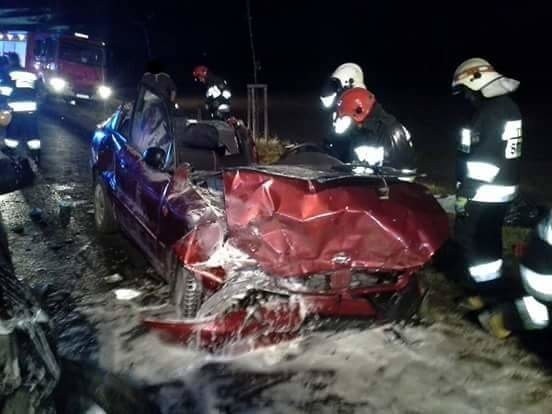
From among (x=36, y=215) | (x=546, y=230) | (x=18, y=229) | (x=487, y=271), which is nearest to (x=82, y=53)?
(x=36, y=215)

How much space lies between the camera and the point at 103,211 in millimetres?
6809

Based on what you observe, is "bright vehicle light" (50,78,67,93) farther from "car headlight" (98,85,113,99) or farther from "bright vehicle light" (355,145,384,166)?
"bright vehicle light" (355,145,384,166)

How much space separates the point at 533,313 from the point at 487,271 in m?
1.17

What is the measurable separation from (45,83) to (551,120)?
15798 mm

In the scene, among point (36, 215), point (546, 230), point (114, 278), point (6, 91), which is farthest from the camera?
point (6, 91)

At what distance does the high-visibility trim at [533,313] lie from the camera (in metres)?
3.87

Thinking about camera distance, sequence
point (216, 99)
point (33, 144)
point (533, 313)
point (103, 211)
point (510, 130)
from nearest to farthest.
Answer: point (533, 313) → point (510, 130) → point (103, 211) → point (33, 144) → point (216, 99)

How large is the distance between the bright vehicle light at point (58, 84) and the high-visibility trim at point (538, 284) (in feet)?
63.8

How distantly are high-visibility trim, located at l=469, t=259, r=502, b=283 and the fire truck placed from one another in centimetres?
1809

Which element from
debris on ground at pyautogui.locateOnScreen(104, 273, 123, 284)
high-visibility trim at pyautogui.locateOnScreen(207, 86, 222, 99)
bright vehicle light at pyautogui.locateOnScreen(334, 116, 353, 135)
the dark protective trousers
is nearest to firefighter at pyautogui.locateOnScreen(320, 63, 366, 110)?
bright vehicle light at pyautogui.locateOnScreen(334, 116, 353, 135)

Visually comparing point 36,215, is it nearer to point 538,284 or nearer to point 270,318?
point 270,318

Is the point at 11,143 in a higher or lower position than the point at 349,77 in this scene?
lower

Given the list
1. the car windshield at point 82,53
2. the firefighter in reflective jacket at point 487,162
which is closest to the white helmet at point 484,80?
the firefighter in reflective jacket at point 487,162

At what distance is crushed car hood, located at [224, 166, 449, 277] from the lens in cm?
401
